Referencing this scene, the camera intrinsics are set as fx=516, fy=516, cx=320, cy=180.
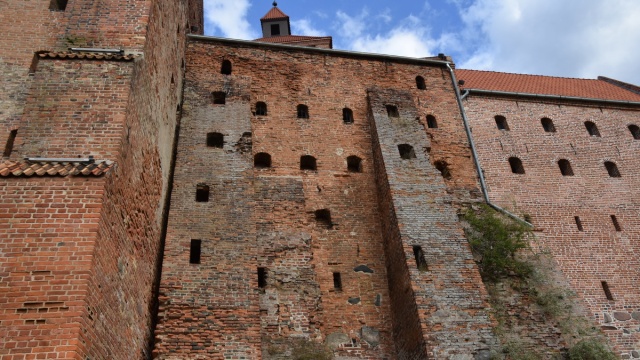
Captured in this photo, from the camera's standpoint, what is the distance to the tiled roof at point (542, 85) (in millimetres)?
20516

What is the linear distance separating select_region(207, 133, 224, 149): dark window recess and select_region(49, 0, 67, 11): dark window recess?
14.5 feet

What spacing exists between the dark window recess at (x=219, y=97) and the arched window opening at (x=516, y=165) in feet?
30.7

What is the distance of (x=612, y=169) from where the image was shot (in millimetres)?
17750

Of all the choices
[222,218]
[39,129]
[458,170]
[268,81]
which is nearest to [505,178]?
[458,170]

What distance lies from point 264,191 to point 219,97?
131 inches

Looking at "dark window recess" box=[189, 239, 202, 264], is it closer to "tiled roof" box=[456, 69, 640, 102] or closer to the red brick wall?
the red brick wall

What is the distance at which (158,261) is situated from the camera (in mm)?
10492

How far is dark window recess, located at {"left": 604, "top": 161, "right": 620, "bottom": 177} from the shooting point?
17.5 meters

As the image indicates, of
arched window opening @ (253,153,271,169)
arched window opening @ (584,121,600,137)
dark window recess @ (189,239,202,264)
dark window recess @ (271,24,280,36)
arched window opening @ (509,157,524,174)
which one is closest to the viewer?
dark window recess @ (189,239,202,264)

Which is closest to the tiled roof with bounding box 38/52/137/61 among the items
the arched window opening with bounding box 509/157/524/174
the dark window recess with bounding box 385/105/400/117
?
the dark window recess with bounding box 385/105/400/117

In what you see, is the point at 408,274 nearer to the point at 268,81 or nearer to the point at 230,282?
the point at 230,282

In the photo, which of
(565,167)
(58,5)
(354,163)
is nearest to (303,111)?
(354,163)

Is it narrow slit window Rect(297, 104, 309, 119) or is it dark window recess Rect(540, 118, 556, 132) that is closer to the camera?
narrow slit window Rect(297, 104, 309, 119)

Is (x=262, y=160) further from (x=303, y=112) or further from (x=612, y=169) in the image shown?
(x=612, y=169)
